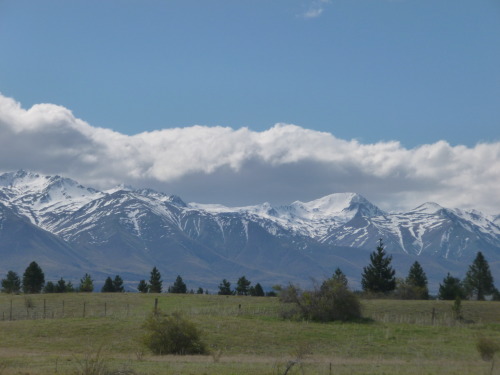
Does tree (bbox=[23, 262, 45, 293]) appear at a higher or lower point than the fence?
higher

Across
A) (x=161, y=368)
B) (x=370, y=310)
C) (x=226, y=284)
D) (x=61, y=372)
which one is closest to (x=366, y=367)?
(x=161, y=368)

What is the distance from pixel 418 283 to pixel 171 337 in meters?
82.4

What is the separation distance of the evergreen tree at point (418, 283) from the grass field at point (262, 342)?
91.5 ft

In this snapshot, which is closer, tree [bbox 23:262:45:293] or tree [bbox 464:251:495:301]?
tree [bbox 23:262:45:293]

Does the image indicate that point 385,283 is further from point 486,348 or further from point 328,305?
point 486,348

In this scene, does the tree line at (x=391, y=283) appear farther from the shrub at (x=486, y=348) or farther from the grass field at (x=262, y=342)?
the shrub at (x=486, y=348)

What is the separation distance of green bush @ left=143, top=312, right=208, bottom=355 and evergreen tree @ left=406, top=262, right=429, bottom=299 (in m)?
65.3

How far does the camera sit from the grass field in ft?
114

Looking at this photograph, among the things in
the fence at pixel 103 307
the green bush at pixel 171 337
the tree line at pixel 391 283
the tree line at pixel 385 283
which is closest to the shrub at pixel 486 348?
the green bush at pixel 171 337

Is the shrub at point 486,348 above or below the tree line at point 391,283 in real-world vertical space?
below

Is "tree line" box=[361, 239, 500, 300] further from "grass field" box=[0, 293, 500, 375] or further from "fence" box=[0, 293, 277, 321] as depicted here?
"fence" box=[0, 293, 277, 321]

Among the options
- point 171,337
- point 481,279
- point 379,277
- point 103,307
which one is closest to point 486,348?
point 171,337

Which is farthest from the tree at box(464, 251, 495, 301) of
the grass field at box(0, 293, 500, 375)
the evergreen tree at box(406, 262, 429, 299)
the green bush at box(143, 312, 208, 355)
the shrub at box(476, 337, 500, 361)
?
the green bush at box(143, 312, 208, 355)

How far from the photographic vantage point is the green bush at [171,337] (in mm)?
46125
